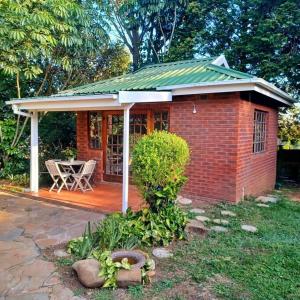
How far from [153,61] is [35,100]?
10262mm

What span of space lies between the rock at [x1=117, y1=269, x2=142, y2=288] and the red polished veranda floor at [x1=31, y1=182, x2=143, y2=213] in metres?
2.77

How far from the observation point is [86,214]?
6.34 metres

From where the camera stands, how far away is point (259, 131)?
8766 mm

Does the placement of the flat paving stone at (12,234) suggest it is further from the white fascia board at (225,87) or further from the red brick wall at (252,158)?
the red brick wall at (252,158)

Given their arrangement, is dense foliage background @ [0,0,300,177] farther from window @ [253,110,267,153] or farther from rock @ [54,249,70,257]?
rock @ [54,249,70,257]

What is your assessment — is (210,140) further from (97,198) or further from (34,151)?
(34,151)

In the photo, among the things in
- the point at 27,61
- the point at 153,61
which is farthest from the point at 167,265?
the point at 153,61

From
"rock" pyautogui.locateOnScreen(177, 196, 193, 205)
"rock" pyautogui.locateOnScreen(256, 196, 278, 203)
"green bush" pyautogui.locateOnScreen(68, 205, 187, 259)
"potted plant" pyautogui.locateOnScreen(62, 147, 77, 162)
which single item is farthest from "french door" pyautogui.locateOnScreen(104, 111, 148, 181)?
"green bush" pyautogui.locateOnScreen(68, 205, 187, 259)

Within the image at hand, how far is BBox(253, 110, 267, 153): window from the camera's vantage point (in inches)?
331

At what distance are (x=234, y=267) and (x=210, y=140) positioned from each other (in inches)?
146

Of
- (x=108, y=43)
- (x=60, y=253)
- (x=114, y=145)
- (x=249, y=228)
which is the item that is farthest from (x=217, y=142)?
(x=108, y=43)

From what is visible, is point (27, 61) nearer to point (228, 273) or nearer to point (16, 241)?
point (16, 241)

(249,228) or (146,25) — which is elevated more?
(146,25)

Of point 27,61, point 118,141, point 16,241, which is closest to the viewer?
point 16,241
